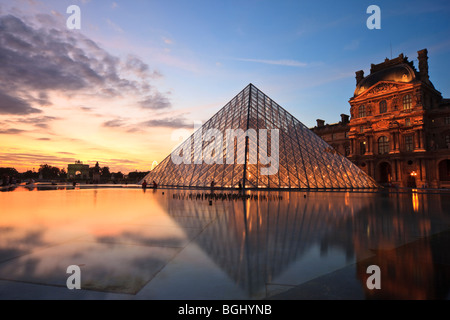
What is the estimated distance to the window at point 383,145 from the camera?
1728 inches

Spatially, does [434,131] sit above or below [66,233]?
above

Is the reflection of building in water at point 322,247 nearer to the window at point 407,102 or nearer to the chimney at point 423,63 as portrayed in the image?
the window at point 407,102

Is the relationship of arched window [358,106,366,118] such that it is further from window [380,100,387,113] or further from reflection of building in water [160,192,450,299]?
reflection of building in water [160,192,450,299]

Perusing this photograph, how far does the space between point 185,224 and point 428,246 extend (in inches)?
205

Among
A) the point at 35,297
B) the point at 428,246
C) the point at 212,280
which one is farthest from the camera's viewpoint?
the point at 428,246

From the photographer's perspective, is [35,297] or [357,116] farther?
[357,116]

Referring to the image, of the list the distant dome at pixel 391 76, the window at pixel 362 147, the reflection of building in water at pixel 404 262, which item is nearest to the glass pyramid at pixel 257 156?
the reflection of building in water at pixel 404 262

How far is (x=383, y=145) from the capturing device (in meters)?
44.3

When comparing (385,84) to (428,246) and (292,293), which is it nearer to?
(428,246)

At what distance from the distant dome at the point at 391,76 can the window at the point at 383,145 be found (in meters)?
9.70

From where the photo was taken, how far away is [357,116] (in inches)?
1882

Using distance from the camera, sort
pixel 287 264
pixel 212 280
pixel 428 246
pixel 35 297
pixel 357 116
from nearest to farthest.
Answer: pixel 35 297
pixel 212 280
pixel 287 264
pixel 428 246
pixel 357 116
